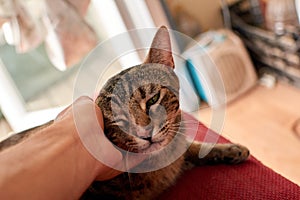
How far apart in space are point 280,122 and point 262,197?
3.30 ft

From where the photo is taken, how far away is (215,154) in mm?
906

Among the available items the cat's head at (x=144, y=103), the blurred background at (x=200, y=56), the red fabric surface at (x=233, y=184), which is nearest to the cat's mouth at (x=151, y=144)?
the cat's head at (x=144, y=103)

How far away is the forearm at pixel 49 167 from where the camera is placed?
1.96 ft

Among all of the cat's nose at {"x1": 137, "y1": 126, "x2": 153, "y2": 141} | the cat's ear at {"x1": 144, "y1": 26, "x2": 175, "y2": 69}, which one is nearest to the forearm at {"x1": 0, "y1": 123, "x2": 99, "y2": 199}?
the cat's nose at {"x1": 137, "y1": 126, "x2": 153, "y2": 141}

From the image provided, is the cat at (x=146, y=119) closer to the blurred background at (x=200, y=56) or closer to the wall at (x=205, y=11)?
the blurred background at (x=200, y=56)

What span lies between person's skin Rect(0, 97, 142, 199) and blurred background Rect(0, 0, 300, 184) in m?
0.57

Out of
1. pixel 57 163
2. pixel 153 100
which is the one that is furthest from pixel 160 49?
pixel 57 163

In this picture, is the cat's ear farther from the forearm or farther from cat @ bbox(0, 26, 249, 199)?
the forearm

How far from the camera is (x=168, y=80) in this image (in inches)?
29.9

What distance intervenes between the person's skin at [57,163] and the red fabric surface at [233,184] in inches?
7.0

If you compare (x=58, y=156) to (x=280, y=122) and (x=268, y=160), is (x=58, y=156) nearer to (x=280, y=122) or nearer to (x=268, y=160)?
(x=268, y=160)

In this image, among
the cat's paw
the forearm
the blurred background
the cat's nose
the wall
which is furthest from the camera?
the wall

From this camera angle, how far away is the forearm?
599mm

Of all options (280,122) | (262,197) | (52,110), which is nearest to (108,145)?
(262,197)
